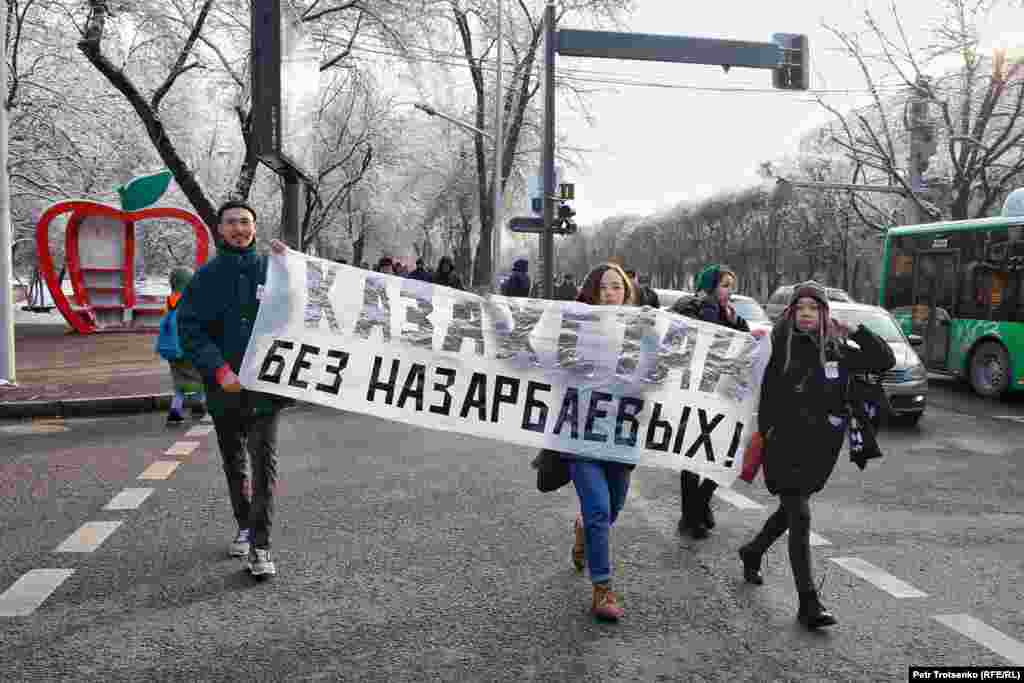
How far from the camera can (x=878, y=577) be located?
189 inches

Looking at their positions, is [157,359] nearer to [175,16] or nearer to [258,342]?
[175,16]

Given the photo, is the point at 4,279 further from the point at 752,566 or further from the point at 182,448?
the point at 752,566

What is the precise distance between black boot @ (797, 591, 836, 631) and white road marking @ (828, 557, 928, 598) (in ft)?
2.01

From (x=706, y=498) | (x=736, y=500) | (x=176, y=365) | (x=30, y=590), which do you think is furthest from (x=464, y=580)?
(x=176, y=365)

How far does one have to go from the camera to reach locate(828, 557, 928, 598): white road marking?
179 inches

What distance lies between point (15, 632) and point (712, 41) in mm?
15736

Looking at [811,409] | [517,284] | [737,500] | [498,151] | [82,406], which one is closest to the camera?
[811,409]

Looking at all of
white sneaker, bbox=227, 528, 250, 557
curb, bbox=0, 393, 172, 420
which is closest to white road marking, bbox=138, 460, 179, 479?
white sneaker, bbox=227, 528, 250, 557

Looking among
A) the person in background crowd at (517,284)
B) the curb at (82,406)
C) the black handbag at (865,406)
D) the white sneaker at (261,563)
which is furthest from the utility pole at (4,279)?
the black handbag at (865,406)

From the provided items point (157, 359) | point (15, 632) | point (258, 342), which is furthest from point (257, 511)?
point (157, 359)

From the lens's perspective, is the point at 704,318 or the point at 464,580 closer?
the point at 464,580

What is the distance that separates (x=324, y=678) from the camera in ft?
11.3

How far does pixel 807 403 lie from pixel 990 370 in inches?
440

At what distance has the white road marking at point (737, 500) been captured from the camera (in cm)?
637
